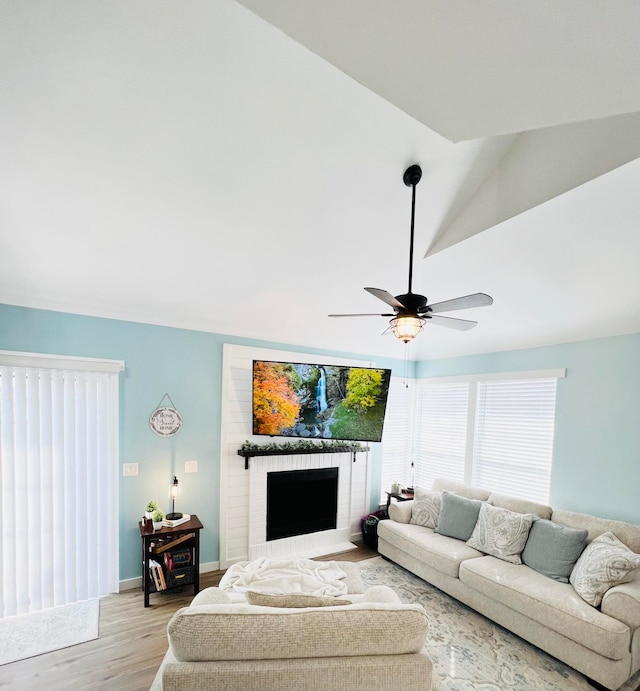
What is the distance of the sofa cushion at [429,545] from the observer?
3.36 meters

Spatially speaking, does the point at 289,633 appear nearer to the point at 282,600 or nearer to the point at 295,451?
the point at 282,600

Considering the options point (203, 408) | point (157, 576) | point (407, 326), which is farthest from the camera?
point (203, 408)

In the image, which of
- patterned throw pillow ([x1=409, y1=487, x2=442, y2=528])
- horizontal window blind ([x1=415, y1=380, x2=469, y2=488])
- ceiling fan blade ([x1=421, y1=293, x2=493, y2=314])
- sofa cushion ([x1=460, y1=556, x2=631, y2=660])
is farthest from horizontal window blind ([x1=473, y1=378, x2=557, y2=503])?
ceiling fan blade ([x1=421, y1=293, x2=493, y2=314])

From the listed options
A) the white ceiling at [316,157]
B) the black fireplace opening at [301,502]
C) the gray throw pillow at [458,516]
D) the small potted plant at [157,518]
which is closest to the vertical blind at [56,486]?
the small potted plant at [157,518]

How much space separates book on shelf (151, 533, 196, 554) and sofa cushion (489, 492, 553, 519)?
10.0 ft

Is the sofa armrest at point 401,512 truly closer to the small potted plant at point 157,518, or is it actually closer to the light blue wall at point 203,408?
the light blue wall at point 203,408

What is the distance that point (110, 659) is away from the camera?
2.51m

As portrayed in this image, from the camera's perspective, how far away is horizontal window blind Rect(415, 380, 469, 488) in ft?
15.6

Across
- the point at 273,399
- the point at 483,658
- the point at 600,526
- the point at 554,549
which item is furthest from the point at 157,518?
the point at 600,526

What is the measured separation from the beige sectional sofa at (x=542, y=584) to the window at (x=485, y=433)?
1.40 ft

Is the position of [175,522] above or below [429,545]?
above

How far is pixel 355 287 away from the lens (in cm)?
340

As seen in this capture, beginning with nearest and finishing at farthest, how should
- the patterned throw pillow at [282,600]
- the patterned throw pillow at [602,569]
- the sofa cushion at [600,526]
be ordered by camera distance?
1. the patterned throw pillow at [282,600]
2. the patterned throw pillow at [602,569]
3. the sofa cushion at [600,526]

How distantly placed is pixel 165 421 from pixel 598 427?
414 cm
